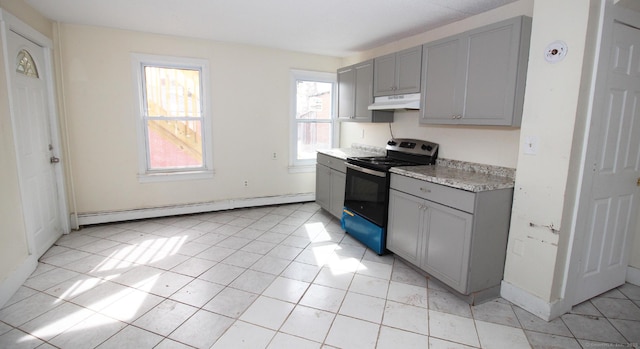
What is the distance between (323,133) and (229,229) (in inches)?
89.2

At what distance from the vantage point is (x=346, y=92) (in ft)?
14.4

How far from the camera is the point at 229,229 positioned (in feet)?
12.7

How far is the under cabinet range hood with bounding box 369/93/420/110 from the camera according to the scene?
124 inches

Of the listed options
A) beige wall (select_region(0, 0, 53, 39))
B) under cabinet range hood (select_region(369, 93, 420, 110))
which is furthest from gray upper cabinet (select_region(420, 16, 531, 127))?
beige wall (select_region(0, 0, 53, 39))

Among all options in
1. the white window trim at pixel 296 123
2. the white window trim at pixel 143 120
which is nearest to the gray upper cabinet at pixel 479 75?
the white window trim at pixel 296 123

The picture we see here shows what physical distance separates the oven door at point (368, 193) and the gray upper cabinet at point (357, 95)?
0.78 m

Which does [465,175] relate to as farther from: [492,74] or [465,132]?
[492,74]

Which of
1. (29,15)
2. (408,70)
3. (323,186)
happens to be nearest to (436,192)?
(408,70)

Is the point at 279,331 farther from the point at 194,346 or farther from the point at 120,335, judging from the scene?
the point at 120,335

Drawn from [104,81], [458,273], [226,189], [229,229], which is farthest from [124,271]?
[458,273]

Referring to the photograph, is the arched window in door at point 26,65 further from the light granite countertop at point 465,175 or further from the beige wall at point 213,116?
the light granite countertop at point 465,175

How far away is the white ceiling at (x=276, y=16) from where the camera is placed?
9.22ft

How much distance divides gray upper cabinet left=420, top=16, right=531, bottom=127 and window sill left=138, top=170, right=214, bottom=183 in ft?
10.0

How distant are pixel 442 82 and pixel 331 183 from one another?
1947mm
